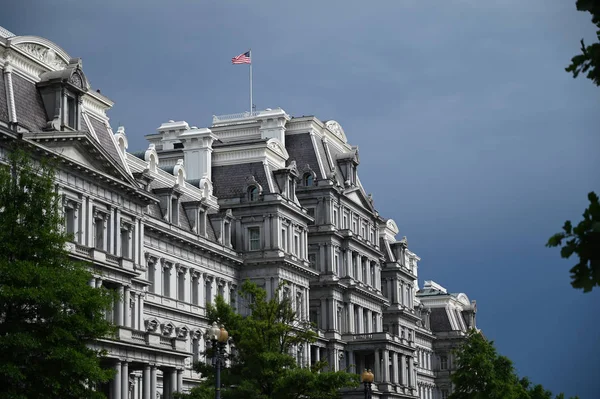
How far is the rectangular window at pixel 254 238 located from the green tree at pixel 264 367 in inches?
1006

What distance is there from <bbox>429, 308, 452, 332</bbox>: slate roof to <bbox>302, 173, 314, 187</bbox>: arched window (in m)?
54.7

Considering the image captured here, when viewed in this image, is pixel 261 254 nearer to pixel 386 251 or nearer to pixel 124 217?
pixel 124 217

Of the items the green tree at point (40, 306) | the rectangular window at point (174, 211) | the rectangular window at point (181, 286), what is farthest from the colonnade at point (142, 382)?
the rectangular window at point (174, 211)

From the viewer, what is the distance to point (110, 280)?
58.2 m

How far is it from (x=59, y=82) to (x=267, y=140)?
3436cm

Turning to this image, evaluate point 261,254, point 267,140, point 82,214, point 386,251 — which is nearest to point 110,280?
point 82,214

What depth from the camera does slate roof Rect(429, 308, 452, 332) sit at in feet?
476

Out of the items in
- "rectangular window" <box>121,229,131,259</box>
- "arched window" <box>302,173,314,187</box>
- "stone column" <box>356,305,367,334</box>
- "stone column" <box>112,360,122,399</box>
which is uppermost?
"arched window" <box>302,173,314,187</box>

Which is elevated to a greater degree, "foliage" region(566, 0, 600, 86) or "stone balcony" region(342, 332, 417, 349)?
"stone balcony" region(342, 332, 417, 349)

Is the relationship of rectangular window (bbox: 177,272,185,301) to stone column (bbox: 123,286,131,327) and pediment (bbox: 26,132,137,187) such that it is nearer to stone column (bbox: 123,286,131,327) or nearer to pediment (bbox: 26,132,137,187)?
stone column (bbox: 123,286,131,327)

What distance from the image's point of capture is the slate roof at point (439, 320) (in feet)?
476

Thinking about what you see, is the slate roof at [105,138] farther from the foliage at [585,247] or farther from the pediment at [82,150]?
the foliage at [585,247]

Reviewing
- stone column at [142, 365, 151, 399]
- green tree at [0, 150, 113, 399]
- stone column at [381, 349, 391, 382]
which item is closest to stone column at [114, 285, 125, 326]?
stone column at [142, 365, 151, 399]

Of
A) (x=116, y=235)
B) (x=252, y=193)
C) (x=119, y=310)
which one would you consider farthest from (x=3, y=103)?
(x=252, y=193)
